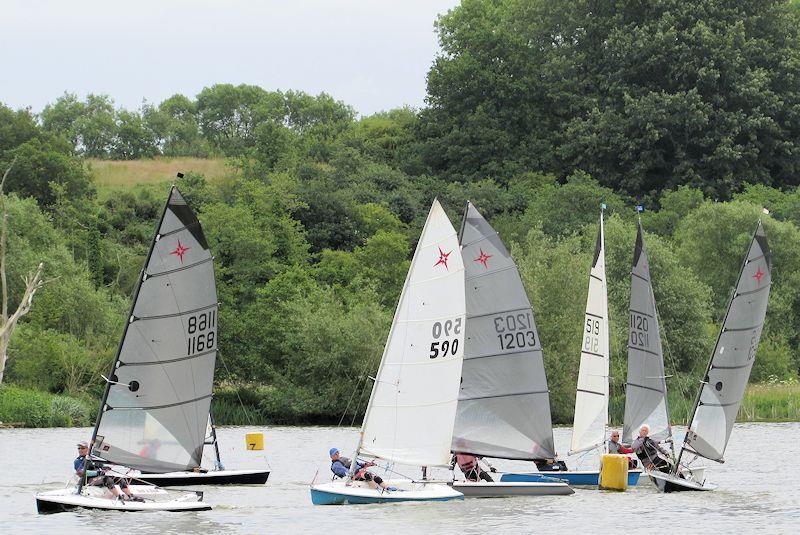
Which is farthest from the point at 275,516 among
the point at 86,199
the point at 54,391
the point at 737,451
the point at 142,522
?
the point at 86,199

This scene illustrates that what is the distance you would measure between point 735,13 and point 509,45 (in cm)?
1588

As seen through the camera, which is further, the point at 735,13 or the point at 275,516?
the point at 735,13

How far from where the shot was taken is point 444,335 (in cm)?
3109

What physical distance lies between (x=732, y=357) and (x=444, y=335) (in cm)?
760

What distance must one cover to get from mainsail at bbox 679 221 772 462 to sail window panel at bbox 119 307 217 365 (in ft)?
38.7

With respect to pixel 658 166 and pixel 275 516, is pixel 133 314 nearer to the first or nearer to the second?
pixel 275 516

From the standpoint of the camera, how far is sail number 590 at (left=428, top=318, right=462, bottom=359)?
102 feet

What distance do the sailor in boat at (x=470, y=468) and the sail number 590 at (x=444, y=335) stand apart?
398cm

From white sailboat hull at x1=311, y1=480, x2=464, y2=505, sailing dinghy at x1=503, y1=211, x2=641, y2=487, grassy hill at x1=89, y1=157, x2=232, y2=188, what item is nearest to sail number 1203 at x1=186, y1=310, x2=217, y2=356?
white sailboat hull at x1=311, y1=480, x2=464, y2=505

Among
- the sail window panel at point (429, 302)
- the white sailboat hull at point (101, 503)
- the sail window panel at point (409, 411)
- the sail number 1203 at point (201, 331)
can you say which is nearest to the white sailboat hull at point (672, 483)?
the sail window panel at point (409, 411)

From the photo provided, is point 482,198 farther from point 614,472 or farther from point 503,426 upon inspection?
point 503,426

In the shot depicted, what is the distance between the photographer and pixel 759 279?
34000 mm

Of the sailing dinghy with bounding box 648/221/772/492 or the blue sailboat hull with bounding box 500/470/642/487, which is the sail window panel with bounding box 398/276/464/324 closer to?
the blue sailboat hull with bounding box 500/470/642/487

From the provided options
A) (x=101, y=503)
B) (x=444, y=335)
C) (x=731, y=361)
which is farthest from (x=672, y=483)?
(x=101, y=503)
